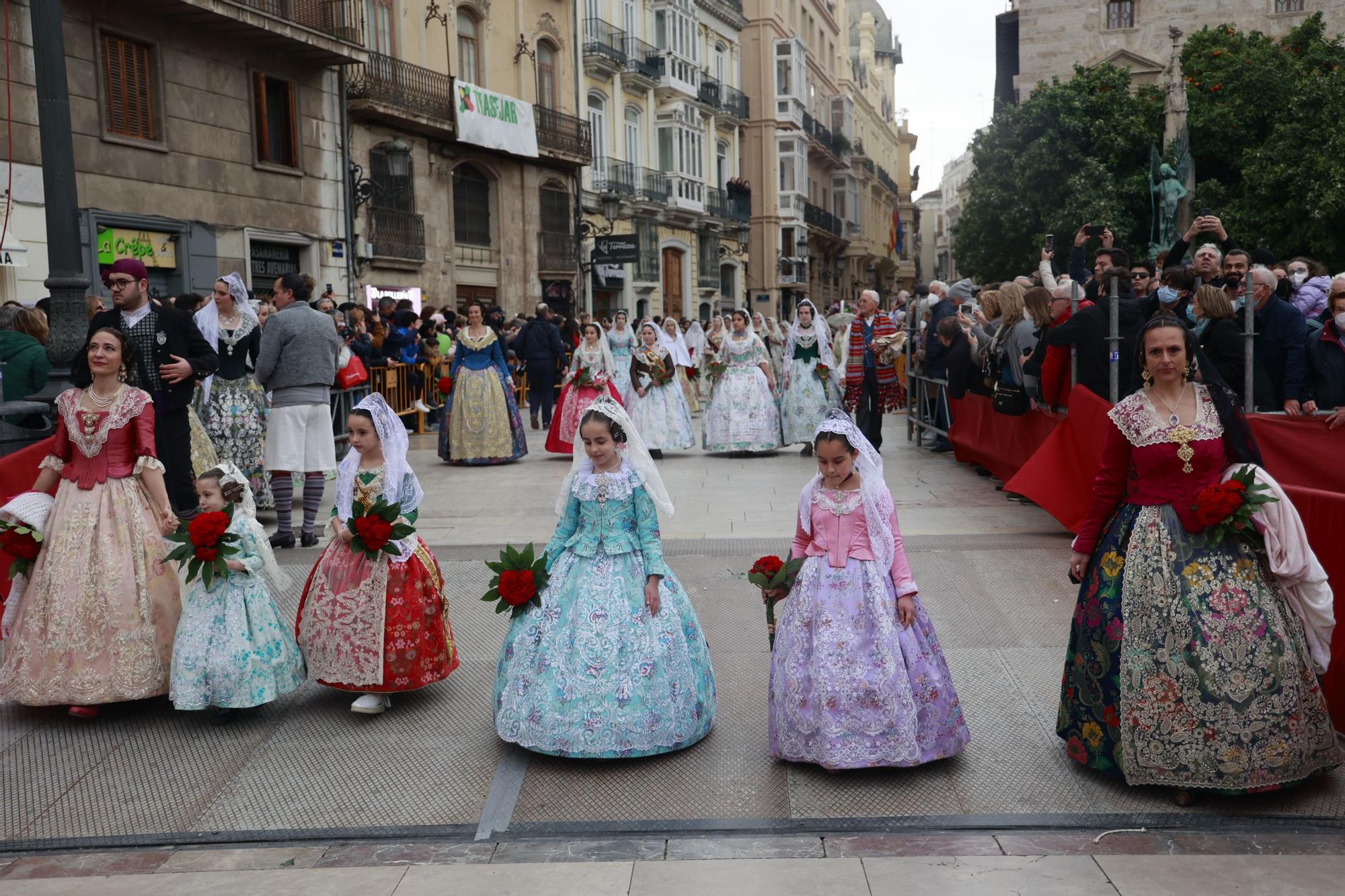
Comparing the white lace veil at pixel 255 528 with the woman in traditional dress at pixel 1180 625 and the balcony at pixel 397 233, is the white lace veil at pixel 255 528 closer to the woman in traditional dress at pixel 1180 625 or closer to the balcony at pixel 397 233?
the woman in traditional dress at pixel 1180 625

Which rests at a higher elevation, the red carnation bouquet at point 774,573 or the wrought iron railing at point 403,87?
the wrought iron railing at point 403,87

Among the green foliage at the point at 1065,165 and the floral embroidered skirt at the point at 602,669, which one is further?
the green foliage at the point at 1065,165

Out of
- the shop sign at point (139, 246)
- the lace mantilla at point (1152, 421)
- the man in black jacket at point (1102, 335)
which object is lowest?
the lace mantilla at point (1152, 421)

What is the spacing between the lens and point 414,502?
5707 mm

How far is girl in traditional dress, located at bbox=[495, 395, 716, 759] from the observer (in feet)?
15.5

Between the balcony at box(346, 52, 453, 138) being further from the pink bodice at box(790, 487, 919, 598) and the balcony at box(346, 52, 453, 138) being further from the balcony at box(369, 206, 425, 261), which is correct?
the pink bodice at box(790, 487, 919, 598)

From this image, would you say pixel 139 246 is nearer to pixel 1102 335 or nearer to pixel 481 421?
pixel 481 421

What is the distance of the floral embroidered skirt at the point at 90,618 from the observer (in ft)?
17.4

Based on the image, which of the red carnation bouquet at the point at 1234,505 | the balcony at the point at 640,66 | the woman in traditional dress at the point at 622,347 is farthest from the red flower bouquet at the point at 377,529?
the balcony at the point at 640,66

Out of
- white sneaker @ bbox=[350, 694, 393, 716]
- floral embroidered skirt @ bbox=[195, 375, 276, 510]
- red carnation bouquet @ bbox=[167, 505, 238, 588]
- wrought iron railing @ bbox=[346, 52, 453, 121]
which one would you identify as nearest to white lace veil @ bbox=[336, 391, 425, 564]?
red carnation bouquet @ bbox=[167, 505, 238, 588]

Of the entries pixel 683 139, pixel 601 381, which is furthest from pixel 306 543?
pixel 683 139

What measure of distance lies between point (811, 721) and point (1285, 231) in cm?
2905

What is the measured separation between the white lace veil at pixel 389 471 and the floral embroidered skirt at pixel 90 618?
2.72 ft

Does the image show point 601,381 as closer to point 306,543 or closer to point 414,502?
point 306,543
